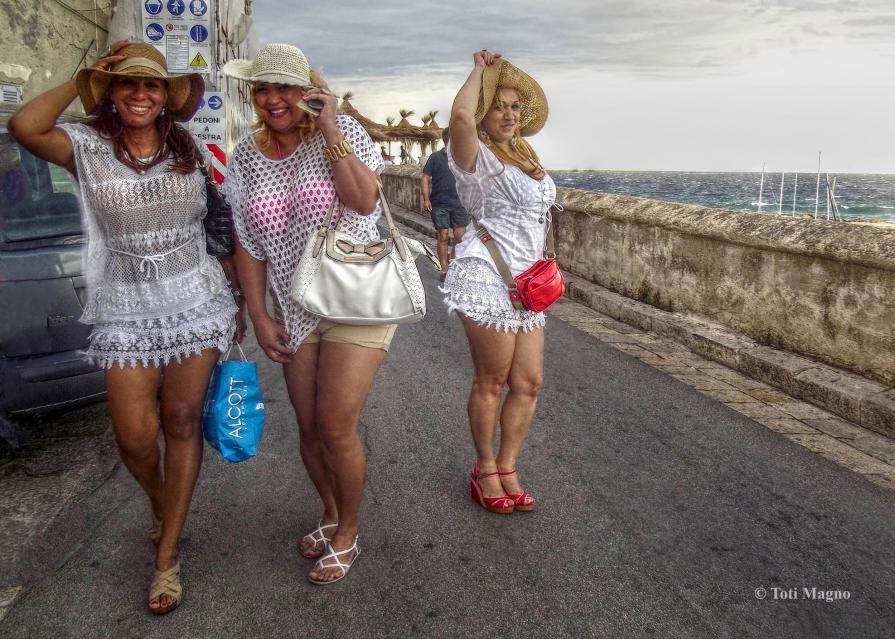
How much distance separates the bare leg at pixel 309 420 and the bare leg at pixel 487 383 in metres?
0.78

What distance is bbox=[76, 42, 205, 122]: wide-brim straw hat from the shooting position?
8.79 ft

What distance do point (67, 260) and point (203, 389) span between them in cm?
174

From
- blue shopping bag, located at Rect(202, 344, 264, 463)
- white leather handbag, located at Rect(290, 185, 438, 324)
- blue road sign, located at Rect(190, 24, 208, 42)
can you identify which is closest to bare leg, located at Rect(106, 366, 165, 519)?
blue shopping bag, located at Rect(202, 344, 264, 463)

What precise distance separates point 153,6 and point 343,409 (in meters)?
7.86

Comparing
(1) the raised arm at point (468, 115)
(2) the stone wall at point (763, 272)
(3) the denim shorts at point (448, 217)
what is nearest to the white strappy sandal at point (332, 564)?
(1) the raised arm at point (468, 115)

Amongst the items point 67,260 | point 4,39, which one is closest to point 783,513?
point 67,260

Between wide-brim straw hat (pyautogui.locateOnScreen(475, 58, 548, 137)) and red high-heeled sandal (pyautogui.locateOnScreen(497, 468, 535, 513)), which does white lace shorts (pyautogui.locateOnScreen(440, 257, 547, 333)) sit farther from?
red high-heeled sandal (pyautogui.locateOnScreen(497, 468, 535, 513))

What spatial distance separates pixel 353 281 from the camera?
2.71 meters

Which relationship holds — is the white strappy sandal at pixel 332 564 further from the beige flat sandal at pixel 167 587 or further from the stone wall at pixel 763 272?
the stone wall at pixel 763 272

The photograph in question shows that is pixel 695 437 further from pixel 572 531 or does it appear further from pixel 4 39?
pixel 4 39

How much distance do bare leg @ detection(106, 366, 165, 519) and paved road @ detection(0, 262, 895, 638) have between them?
1.80 feet

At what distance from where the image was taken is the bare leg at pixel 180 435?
288 cm

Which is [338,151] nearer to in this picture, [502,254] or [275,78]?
[275,78]

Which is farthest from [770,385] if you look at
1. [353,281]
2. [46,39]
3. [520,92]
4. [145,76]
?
[46,39]
